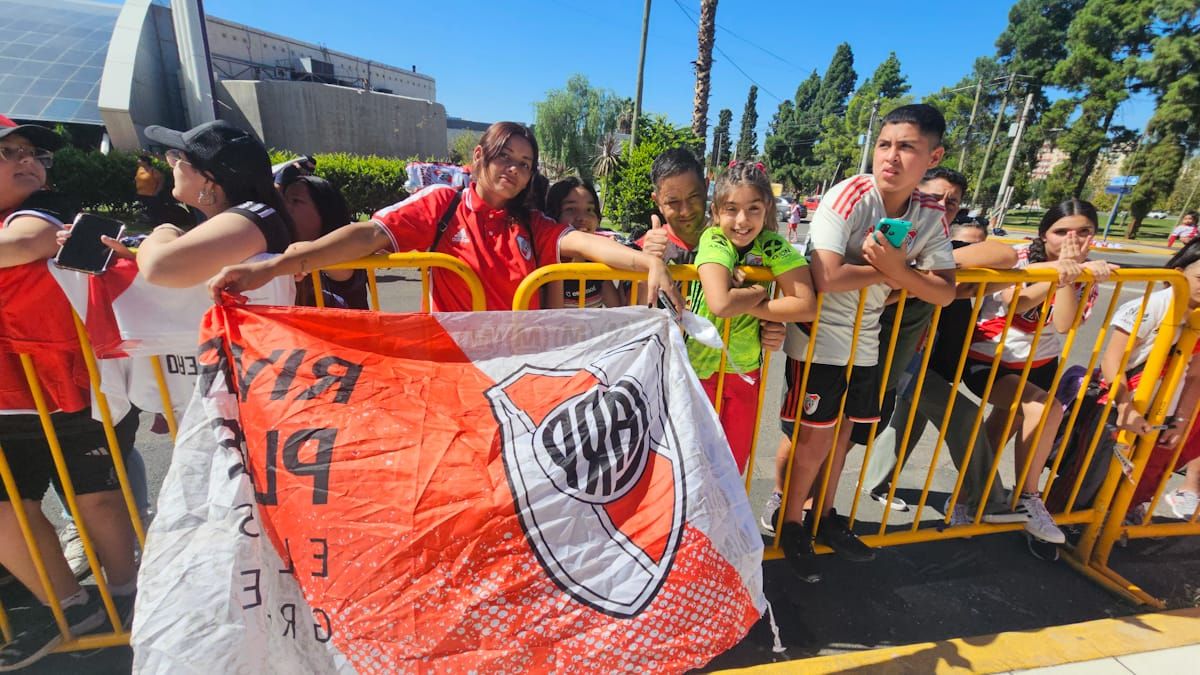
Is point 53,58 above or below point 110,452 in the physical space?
above

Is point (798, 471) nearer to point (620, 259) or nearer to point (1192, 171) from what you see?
point (620, 259)

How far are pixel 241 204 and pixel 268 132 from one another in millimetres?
41162

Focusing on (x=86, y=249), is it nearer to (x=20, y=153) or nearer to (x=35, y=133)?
(x=20, y=153)

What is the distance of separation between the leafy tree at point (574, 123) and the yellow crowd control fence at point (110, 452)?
43.9 metres

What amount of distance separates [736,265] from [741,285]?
9cm

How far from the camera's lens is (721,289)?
1910 mm

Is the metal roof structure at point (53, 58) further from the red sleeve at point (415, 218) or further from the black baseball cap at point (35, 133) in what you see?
the red sleeve at point (415, 218)

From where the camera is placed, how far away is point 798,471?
2.48m

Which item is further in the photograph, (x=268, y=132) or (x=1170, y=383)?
(x=268, y=132)

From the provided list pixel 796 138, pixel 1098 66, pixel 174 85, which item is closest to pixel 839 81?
pixel 796 138

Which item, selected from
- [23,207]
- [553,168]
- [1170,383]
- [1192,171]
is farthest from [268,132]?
[1192,171]

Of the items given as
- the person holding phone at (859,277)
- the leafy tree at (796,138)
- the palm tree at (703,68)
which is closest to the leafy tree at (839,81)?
the leafy tree at (796,138)

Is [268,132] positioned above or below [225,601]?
above

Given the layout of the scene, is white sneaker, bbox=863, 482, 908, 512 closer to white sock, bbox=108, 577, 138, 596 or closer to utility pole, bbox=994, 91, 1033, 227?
white sock, bbox=108, 577, 138, 596
